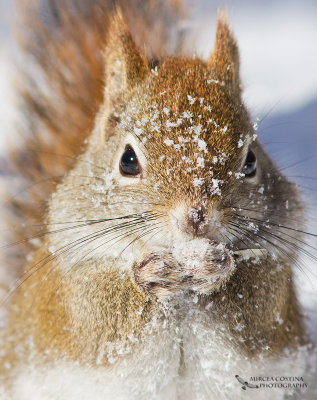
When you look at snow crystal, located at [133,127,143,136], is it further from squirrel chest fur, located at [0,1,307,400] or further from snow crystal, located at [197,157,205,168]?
snow crystal, located at [197,157,205,168]

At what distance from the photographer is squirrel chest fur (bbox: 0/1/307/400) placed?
1.02 meters

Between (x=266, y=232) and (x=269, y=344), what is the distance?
35cm

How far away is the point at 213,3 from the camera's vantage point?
7.93 ft

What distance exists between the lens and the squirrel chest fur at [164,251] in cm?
102

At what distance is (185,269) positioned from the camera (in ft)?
3.34

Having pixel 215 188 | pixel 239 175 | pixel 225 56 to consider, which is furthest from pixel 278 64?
pixel 215 188

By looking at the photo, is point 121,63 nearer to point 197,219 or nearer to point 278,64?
point 197,219

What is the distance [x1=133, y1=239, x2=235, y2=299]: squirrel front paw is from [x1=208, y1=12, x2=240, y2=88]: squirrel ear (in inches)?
22.3

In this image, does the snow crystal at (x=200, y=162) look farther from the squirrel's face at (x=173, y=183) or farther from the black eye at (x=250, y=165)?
the black eye at (x=250, y=165)

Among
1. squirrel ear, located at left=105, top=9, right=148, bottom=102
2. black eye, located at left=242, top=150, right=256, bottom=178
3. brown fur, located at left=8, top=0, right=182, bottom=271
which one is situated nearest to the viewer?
black eye, located at left=242, top=150, right=256, bottom=178

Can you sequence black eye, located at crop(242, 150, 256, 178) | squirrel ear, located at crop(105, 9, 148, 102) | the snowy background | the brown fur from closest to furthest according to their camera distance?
black eye, located at crop(242, 150, 256, 178) < squirrel ear, located at crop(105, 9, 148, 102) < the snowy background < the brown fur

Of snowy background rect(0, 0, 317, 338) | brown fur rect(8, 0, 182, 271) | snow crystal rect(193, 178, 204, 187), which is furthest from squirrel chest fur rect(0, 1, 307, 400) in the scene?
brown fur rect(8, 0, 182, 271)

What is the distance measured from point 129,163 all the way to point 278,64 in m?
1.97

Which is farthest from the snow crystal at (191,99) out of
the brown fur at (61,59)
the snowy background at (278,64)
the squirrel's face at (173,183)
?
the brown fur at (61,59)
